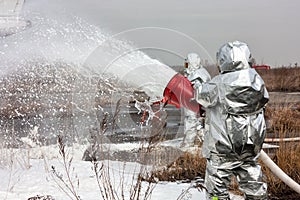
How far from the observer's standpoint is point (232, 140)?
9.29 feet

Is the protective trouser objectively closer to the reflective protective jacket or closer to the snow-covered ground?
the reflective protective jacket

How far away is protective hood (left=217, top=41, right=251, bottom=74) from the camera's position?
2838 millimetres

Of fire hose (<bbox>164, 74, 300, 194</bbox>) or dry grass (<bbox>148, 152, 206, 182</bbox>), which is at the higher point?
fire hose (<bbox>164, 74, 300, 194</bbox>)

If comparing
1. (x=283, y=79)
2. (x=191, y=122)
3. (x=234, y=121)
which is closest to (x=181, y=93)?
(x=234, y=121)

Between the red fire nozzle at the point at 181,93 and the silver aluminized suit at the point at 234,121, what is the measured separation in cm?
34

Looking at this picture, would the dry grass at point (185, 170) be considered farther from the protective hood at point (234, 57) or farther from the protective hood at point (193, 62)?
the protective hood at point (234, 57)

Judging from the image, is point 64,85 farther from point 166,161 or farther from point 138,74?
point 138,74

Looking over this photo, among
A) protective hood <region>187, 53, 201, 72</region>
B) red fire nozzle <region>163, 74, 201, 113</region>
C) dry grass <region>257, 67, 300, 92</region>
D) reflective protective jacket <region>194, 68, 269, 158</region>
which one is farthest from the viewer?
dry grass <region>257, 67, 300, 92</region>

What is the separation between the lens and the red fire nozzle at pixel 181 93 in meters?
3.32

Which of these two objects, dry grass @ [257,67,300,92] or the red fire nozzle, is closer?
the red fire nozzle

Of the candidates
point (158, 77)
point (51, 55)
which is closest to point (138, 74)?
point (158, 77)

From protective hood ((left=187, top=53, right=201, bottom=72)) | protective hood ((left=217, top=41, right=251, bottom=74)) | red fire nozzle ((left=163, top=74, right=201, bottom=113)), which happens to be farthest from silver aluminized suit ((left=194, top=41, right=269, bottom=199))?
protective hood ((left=187, top=53, right=201, bottom=72))

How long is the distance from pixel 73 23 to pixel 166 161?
8.10 ft

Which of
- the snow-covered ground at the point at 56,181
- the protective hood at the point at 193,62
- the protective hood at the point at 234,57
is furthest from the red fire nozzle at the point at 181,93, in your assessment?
the protective hood at the point at 193,62
